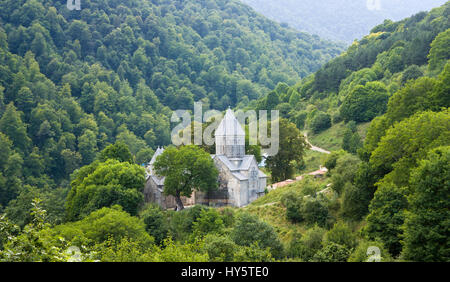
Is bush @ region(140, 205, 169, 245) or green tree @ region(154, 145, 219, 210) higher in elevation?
green tree @ region(154, 145, 219, 210)

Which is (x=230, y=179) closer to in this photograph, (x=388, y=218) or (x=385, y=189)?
(x=385, y=189)

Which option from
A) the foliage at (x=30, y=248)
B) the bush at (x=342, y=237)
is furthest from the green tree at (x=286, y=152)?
the foliage at (x=30, y=248)

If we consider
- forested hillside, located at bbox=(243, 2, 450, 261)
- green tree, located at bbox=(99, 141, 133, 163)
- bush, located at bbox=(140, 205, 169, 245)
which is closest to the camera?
forested hillside, located at bbox=(243, 2, 450, 261)

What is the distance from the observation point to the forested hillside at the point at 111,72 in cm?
9794

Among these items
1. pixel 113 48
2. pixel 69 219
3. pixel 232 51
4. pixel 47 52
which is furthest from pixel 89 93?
pixel 69 219

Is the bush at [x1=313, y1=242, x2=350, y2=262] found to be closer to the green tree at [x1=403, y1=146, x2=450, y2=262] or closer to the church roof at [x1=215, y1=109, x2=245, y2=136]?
the green tree at [x1=403, y1=146, x2=450, y2=262]

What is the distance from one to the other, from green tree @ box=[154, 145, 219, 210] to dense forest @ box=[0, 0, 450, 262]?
0.94m

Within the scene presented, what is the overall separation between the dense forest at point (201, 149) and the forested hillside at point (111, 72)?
0.44m

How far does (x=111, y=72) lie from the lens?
137 m

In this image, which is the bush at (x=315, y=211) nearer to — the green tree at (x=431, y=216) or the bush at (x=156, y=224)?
the green tree at (x=431, y=216)

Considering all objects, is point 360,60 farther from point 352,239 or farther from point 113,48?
point 113,48

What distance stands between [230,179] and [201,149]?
493 centimetres

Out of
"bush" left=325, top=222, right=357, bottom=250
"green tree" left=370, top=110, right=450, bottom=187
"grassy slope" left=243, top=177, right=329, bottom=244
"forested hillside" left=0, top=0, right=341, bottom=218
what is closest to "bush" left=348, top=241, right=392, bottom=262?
"bush" left=325, top=222, right=357, bottom=250

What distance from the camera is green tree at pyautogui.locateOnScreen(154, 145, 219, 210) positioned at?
44.0 meters
